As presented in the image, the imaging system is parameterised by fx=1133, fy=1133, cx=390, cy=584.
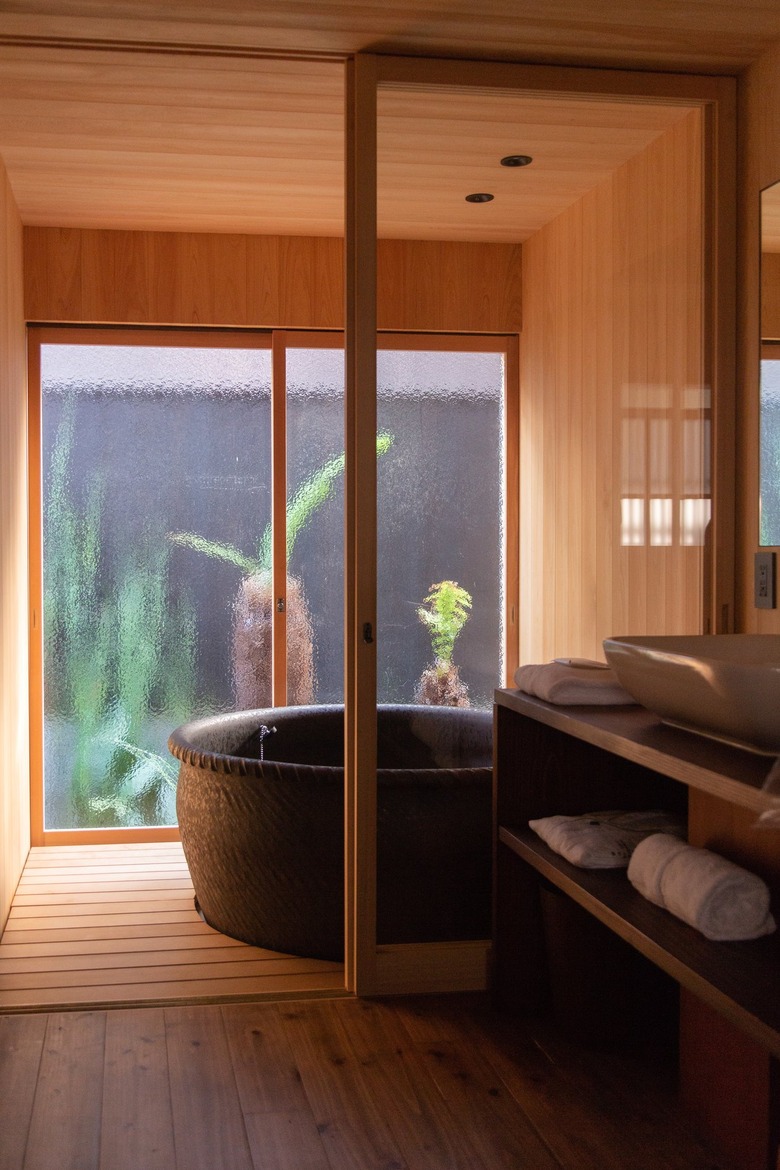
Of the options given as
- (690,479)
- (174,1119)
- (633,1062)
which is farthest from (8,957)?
(690,479)

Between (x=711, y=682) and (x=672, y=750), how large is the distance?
15cm

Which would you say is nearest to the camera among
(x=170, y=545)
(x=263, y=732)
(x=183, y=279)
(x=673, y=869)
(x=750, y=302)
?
(x=673, y=869)

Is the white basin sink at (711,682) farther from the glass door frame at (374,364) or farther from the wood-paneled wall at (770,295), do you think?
the wood-paneled wall at (770,295)

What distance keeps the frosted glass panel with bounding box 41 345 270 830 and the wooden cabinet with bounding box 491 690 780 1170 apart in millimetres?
2061

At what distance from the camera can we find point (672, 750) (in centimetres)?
184

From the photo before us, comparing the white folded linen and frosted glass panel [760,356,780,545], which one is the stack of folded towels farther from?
frosted glass panel [760,356,780,545]

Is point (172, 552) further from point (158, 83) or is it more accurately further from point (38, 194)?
point (158, 83)

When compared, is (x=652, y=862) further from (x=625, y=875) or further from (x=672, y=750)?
(x=672, y=750)

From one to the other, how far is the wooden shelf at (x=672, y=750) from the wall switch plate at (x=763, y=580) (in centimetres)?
52

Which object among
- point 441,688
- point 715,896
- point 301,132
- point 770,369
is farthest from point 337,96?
point 715,896

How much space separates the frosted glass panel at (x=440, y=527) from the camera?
2.95 m

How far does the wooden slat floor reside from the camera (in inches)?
114

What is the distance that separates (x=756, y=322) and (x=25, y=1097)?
7.90ft

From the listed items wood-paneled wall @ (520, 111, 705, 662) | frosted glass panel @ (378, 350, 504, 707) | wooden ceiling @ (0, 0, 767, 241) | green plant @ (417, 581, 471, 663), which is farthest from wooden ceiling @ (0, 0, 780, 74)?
green plant @ (417, 581, 471, 663)
